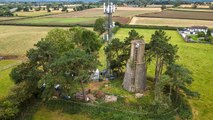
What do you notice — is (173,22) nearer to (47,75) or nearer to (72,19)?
(72,19)

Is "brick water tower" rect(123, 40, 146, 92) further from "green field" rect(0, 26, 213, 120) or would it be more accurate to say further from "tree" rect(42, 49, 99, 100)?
"green field" rect(0, 26, 213, 120)

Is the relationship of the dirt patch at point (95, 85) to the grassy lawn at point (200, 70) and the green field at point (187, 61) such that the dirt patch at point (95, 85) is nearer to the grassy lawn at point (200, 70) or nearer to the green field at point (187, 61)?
the green field at point (187, 61)

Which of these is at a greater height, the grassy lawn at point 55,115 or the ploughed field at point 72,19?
the ploughed field at point 72,19

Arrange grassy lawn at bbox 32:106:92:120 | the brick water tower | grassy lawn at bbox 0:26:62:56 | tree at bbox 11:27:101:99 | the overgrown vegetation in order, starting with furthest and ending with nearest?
1. grassy lawn at bbox 0:26:62:56
2. the brick water tower
3. tree at bbox 11:27:101:99
4. grassy lawn at bbox 32:106:92:120
5. the overgrown vegetation

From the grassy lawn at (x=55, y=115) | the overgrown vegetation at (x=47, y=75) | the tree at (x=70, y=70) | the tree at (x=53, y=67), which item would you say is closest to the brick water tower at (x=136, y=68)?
the tree at (x=53, y=67)

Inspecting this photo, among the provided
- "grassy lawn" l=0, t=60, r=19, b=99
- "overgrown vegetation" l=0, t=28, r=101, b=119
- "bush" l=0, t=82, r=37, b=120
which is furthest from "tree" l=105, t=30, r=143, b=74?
"grassy lawn" l=0, t=60, r=19, b=99

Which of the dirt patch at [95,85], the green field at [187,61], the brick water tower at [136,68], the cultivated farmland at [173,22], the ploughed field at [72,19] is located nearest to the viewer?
the green field at [187,61]

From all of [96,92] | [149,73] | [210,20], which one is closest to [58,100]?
[96,92]
